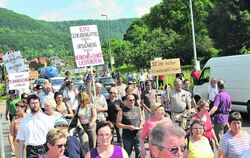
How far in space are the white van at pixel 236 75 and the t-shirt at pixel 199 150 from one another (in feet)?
28.8

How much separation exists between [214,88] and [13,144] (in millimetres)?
6054

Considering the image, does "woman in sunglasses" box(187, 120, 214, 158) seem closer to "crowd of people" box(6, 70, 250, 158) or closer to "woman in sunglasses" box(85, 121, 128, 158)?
"crowd of people" box(6, 70, 250, 158)

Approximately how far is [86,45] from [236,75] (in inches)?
254

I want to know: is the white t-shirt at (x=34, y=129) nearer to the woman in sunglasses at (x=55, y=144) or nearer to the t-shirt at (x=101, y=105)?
the woman in sunglasses at (x=55, y=144)

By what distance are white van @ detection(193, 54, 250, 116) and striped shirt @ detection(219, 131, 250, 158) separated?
8676 millimetres

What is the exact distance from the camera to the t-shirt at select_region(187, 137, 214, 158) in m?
5.79

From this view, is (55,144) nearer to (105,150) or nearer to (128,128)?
(105,150)

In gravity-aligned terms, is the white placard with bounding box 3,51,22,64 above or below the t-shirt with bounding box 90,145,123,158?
above

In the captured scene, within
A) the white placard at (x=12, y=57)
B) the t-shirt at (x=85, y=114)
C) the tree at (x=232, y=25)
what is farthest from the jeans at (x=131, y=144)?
the tree at (x=232, y=25)

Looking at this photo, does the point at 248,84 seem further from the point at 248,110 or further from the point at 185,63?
the point at 185,63

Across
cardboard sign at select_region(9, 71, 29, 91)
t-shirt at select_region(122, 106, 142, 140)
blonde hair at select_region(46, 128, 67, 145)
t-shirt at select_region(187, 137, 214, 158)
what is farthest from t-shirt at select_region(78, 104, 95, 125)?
cardboard sign at select_region(9, 71, 29, 91)

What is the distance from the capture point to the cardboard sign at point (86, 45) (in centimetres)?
1027

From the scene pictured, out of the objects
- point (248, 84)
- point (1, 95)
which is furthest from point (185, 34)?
point (248, 84)

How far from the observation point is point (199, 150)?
582 centimetres
